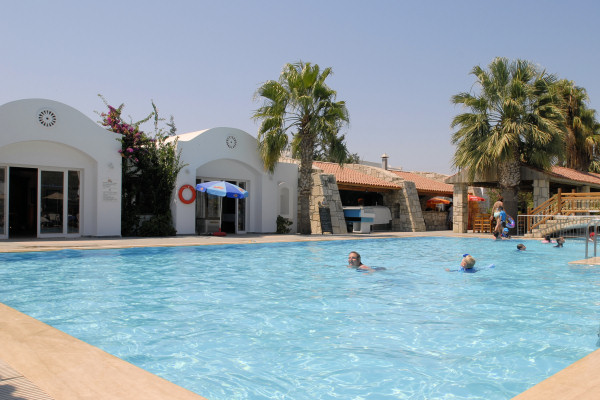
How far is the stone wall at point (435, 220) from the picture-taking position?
28.4 meters

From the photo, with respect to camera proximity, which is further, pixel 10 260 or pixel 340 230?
pixel 340 230

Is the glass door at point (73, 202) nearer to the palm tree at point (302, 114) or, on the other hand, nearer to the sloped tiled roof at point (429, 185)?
the palm tree at point (302, 114)

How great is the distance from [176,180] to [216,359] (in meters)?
14.7

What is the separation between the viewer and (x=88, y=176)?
16.5 meters

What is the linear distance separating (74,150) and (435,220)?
834 inches

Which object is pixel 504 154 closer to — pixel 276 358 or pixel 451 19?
pixel 451 19

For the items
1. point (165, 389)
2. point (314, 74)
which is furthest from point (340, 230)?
point (165, 389)

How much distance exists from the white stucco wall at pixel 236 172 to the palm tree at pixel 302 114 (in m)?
1.03

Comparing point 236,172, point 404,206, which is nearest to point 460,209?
point 404,206

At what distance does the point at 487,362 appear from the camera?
4.31 m

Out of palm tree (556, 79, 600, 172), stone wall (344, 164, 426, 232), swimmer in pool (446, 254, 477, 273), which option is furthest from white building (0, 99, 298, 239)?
palm tree (556, 79, 600, 172)

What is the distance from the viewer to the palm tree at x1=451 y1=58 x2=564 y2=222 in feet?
69.3

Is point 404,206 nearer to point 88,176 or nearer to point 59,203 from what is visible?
point 88,176

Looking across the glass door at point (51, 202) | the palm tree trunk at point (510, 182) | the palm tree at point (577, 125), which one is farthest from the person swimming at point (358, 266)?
the palm tree at point (577, 125)
